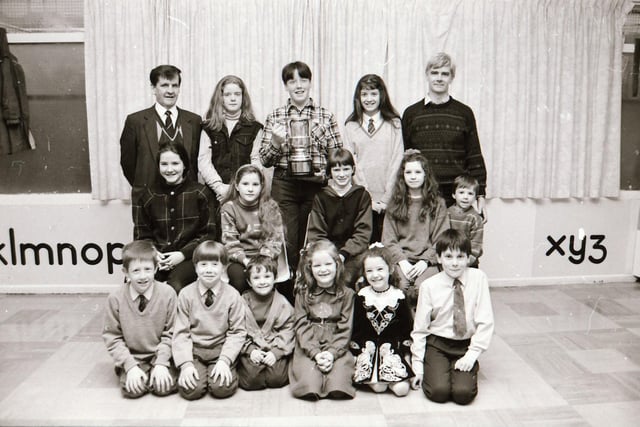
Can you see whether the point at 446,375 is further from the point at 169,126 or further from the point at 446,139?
the point at 169,126

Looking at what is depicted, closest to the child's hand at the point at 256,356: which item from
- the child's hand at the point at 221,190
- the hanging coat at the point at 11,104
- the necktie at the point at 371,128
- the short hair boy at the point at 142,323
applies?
the short hair boy at the point at 142,323

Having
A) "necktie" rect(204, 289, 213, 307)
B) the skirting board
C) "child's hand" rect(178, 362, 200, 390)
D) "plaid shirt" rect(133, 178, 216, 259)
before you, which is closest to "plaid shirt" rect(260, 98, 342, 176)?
"plaid shirt" rect(133, 178, 216, 259)

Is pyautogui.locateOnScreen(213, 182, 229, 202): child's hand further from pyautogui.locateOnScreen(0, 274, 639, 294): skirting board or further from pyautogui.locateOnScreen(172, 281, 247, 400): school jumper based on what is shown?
pyautogui.locateOnScreen(0, 274, 639, 294): skirting board

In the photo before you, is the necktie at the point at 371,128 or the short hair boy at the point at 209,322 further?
the necktie at the point at 371,128

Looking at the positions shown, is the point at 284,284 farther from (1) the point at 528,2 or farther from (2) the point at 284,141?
(1) the point at 528,2

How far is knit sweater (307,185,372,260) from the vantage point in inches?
132

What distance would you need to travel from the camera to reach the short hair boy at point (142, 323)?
278cm

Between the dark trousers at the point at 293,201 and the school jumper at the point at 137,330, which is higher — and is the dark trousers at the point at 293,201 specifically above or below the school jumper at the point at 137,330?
above

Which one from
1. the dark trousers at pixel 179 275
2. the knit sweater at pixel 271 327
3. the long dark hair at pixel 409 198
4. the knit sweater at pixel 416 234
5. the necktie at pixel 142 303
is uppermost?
the long dark hair at pixel 409 198

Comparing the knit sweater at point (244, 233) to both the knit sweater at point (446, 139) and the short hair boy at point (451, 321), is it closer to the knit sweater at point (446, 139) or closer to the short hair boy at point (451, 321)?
the short hair boy at point (451, 321)

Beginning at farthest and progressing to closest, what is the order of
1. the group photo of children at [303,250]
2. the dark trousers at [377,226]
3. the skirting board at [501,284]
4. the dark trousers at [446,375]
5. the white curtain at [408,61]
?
the skirting board at [501,284], the white curtain at [408,61], the dark trousers at [377,226], the group photo of children at [303,250], the dark trousers at [446,375]

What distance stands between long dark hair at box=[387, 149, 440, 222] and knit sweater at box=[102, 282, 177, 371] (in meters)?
1.34

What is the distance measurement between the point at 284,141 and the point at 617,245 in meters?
2.89

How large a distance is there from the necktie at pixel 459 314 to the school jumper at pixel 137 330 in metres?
1.34
